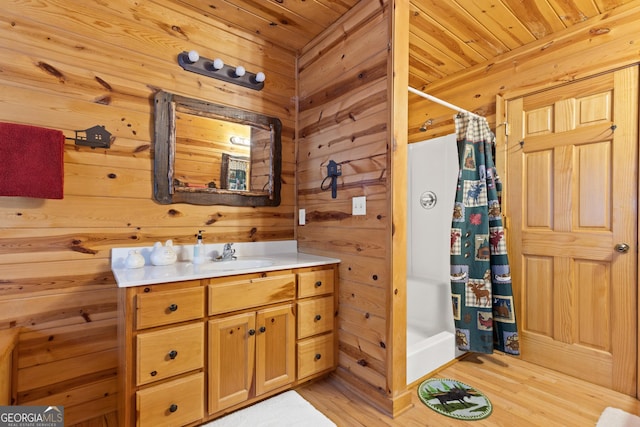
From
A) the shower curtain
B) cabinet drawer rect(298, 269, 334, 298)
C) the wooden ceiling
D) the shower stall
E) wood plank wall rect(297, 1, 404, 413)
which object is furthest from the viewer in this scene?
the shower stall

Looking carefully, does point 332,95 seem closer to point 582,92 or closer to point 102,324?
point 582,92

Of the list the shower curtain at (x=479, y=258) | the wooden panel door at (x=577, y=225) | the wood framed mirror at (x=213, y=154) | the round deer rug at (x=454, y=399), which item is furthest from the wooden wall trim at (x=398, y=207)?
the wooden panel door at (x=577, y=225)

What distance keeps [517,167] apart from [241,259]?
2.25 m

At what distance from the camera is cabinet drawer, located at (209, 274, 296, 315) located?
5.02 feet

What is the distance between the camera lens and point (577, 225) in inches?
82.2

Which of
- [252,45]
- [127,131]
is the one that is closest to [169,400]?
[127,131]

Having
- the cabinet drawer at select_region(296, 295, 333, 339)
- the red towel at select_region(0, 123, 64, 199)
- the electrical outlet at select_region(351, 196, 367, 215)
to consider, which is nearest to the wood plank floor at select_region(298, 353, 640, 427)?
the cabinet drawer at select_region(296, 295, 333, 339)

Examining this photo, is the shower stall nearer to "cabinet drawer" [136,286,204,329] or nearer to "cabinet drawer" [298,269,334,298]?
"cabinet drawer" [298,269,334,298]

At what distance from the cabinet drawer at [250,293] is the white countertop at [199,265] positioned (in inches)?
2.4

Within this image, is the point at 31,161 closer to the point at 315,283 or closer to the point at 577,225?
the point at 315,283

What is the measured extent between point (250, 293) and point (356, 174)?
3.18 ft

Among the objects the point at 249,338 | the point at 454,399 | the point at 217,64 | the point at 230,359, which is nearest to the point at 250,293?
the point at 249,338

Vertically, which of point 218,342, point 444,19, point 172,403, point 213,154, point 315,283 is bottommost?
point 172,403

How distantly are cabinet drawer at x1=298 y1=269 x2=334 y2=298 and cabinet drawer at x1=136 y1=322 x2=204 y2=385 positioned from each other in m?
0.60
